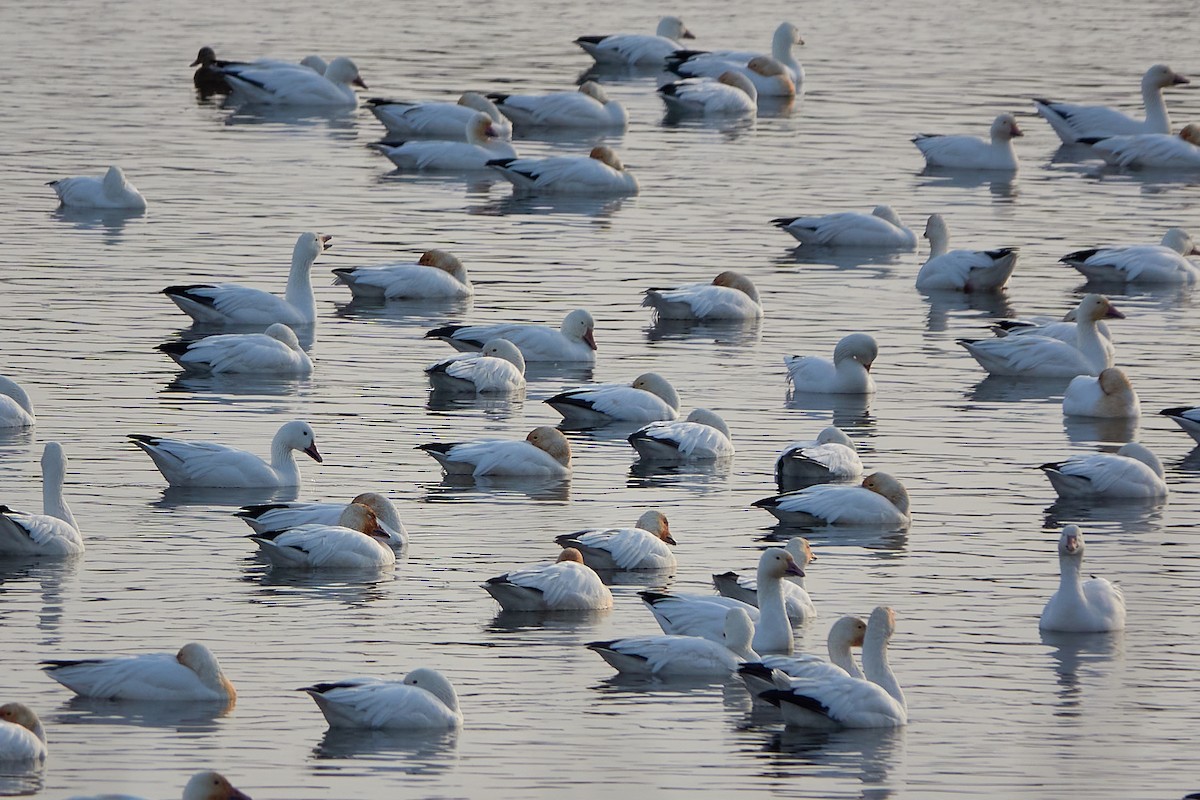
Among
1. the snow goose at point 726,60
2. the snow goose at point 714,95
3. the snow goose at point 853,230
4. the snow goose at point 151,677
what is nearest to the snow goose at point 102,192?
the snow goose at point 853,230

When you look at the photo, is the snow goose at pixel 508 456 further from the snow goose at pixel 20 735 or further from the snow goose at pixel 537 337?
the snow goose at pixel 20 735

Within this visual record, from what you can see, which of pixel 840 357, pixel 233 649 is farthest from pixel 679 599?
pixel 840 357

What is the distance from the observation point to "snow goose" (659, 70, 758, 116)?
137 feet

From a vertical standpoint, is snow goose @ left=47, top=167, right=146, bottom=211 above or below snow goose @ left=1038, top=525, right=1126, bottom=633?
above

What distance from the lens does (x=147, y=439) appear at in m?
18.3

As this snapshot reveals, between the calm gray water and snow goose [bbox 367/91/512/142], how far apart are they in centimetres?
80

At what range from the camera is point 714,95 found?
137 feet

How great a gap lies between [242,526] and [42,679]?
149 inches

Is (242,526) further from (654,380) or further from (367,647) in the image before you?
(654,380)

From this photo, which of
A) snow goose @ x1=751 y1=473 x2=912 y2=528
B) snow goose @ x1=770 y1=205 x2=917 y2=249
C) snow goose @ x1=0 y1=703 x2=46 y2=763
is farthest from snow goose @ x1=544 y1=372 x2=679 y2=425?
snow goose @ x1=770 y1=205 x2=917 y2=249

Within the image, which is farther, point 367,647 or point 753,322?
Answer: point 753,322

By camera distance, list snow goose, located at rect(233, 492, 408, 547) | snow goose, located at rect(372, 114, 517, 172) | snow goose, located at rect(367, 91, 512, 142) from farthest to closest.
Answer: snow goose, located at rect(367, 91, 512, 142) → snow goose, located at rect(372, 114, 517, 172) → snow goose, located at rect(233, 492, 408, 547)

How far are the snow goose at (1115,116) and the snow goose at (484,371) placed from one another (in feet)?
60.0

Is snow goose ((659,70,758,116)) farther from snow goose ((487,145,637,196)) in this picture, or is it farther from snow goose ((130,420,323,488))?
snow goose ((130,420,323,488))
